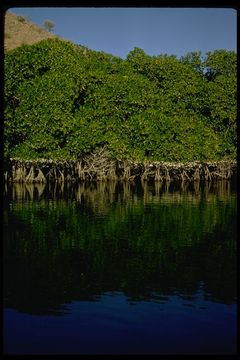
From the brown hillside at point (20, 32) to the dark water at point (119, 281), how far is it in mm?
52775

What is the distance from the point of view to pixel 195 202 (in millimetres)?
29438

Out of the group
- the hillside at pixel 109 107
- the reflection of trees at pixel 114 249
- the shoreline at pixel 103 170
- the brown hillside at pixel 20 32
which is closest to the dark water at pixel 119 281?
the reflection of trees at pixel 114 249

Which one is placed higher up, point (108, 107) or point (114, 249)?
point (108, 107)

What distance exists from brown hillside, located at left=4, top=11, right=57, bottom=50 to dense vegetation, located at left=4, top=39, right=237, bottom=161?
30.2 metres

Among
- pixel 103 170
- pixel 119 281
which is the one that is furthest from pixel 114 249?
pixel 103 170

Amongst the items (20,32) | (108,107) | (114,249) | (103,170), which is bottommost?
(114,249)

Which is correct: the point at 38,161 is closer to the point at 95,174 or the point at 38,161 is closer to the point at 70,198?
the point at 95,174

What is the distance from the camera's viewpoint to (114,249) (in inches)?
650

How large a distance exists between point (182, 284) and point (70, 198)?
18.9 meters

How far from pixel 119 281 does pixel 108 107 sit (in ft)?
97.2

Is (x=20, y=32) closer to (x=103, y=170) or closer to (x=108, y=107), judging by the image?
(x=103, y=170)

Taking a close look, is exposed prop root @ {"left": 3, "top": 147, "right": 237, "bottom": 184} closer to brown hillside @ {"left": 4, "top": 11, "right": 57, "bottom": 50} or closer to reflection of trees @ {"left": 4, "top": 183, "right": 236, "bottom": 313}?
reflection of trees @ {"left": 4, "top": 183, "right": 236, "bottom": 313}

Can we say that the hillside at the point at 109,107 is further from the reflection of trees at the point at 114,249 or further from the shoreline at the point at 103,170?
the reflection of trees at the point at 114,249

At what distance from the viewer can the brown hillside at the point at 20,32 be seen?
73.1m
